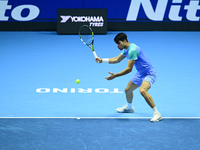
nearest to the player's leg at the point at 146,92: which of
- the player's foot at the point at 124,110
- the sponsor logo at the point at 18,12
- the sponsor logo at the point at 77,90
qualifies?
the player's foot at the point at 124,110

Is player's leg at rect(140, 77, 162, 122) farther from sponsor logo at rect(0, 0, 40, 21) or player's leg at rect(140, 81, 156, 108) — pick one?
sponsor logo at rect(0, 0, 40, 21)

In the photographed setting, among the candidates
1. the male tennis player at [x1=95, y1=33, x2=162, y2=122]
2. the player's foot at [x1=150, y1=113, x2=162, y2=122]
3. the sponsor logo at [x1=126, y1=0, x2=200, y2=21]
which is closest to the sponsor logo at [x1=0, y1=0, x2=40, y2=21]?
the sponsor logo at [x1=126, y1=0, x2=200, y2=21]

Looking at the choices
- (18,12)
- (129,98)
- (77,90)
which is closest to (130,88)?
(129,98)

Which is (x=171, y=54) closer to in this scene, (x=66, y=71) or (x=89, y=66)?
(x=89, y=66)

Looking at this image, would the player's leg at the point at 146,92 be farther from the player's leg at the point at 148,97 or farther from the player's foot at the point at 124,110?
the player's foot at the point at 124,110

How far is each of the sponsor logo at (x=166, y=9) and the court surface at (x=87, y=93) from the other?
2.28 meters

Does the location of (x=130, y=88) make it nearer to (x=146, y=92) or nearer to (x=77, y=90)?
(x=146, y=92)

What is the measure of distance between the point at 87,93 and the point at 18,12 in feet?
30.6

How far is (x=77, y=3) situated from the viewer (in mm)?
17062

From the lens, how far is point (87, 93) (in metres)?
8.98

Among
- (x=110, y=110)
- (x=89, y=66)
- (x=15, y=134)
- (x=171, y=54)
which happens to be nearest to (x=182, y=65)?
(x=171, y=54)

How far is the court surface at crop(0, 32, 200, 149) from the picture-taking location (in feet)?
21.9

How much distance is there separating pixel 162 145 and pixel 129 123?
3.59 ft

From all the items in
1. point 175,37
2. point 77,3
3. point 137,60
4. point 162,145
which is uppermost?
point 77,3
